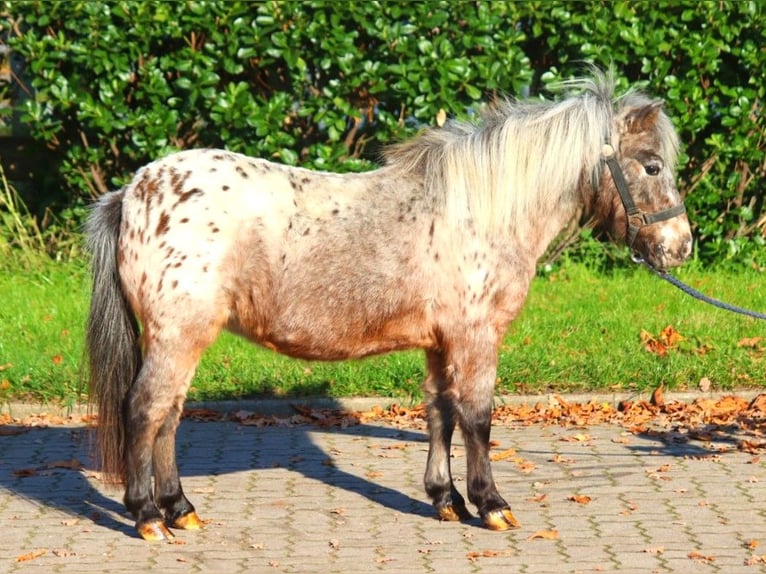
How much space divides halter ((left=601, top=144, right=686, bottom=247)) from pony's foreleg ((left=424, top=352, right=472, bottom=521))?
1166 mm

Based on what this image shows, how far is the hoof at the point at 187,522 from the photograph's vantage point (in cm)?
619

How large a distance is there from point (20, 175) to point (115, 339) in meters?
6.30

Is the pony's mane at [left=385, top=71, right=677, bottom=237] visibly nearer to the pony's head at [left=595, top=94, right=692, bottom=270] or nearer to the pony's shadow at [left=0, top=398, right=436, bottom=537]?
the pony's head at [left=595, top=94, right=692, bottom=270]

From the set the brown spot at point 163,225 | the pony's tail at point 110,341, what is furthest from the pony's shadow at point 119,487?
the brown spot at point 163,225

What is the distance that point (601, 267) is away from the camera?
465 inches

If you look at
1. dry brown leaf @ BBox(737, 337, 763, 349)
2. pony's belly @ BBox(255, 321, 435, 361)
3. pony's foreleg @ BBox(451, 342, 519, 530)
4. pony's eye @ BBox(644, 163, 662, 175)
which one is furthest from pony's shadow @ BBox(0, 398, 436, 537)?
dry brown leaf @ BBox(737, 337, 763, 349)

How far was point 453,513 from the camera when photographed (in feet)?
21.0

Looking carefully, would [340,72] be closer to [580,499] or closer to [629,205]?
[629,205]

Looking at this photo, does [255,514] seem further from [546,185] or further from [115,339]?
[546,185]

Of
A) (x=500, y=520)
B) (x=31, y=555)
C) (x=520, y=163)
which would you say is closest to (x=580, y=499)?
(x=500, y=520)

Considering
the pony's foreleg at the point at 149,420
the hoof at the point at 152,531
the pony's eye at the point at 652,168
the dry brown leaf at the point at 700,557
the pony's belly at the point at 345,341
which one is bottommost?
the hoof at the point at 152,531

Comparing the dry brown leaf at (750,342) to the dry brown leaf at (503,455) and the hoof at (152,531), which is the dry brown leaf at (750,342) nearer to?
the dry brown leaf at (503,455)

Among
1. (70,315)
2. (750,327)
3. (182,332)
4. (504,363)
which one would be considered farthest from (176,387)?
(750,327)

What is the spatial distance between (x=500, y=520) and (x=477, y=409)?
0.54 meters
